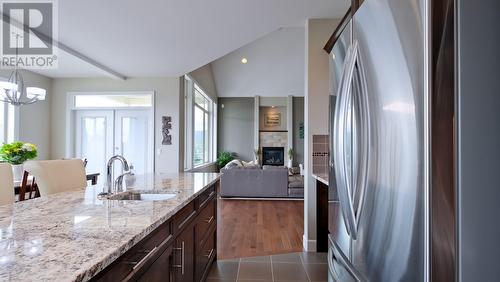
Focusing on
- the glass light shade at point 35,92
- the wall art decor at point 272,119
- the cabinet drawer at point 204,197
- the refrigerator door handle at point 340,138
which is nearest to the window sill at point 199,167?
the wall art decor at point 272,119

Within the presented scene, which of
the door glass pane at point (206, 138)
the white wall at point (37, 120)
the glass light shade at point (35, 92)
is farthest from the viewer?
the door glass pane at point (206, 138)

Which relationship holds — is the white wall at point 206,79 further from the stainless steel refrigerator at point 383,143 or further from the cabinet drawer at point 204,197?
the stainless steel refrigerator at point 383,143

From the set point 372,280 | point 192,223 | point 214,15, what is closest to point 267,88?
point 214,15

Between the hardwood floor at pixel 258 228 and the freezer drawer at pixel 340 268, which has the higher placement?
the freezer drawer at pixel 340 268

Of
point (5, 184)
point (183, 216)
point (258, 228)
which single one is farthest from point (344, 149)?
point (258, 228)

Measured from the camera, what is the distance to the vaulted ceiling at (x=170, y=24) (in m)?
3.03

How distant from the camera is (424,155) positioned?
2.35ft

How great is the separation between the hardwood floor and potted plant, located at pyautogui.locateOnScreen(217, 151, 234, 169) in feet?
13.8

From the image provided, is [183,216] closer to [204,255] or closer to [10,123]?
[204,255]

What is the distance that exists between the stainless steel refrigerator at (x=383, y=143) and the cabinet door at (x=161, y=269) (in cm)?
82

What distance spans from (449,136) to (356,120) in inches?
16.5

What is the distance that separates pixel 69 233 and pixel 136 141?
5.35 metres

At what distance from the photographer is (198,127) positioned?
8.20 metres

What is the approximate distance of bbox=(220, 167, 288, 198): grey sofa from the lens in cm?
624
